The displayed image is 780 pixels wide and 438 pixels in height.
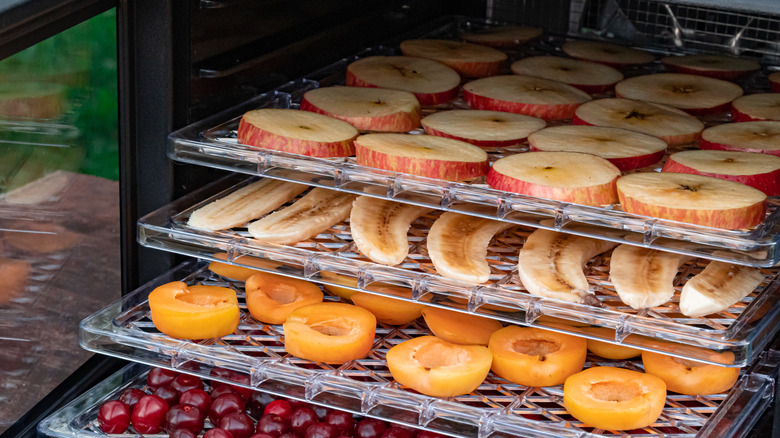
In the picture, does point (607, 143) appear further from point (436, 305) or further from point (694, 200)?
point (436, 305)

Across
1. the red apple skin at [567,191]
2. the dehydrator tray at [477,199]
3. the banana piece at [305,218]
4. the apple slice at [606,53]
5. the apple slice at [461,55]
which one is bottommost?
the banana piece at [305,218]

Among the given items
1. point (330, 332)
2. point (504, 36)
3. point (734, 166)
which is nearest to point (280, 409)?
point (330, 332)

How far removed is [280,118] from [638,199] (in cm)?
56

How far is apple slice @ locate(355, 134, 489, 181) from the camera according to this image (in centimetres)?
142

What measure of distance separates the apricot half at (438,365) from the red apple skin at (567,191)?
0.24 metres

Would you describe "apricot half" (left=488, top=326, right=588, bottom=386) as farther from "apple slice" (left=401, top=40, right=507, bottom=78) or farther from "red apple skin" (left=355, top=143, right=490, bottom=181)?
"apple slice" (left=401, top=40, right=507, bottom=78)

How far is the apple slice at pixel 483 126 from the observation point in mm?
Answer: 1578

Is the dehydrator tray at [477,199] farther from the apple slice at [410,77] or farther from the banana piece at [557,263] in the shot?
the apple slice at [410,77]

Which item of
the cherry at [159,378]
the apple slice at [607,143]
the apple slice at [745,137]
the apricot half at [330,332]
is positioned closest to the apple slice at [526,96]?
the apple slice at [607,143]

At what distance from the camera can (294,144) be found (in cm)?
148

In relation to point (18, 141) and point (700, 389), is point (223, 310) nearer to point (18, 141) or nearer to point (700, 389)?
point (18, 141)

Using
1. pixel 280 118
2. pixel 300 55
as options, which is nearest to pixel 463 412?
pixel 280 118

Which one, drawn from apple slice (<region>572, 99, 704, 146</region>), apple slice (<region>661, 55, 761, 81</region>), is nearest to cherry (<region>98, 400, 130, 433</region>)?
apple slice (<region>572, 99, 704, 146</region>)

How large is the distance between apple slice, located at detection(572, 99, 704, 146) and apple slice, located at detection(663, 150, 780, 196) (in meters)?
0.12
